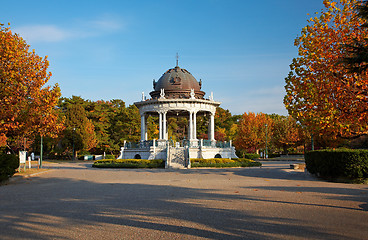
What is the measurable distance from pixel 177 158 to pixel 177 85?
14.0 m

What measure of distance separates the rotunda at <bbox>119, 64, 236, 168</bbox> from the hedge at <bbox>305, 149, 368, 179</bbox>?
22.8 m

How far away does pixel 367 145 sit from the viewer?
5378 centimetres

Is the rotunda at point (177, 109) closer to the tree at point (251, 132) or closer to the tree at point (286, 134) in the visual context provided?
the tree at point (251, 132)

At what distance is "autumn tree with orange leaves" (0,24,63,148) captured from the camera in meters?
22.0

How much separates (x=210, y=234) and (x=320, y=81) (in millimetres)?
14436

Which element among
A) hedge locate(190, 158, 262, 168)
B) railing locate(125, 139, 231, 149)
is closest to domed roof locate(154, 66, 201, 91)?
railing locate(125, 139, 231, 149)

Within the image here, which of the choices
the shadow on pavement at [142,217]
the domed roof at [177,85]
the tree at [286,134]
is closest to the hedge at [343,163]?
the shadow on pavement at [142,217]

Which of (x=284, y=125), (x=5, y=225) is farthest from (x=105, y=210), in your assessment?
(x=284, y=125)

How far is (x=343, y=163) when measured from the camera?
746 inches

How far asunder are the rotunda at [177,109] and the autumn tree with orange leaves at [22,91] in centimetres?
1948

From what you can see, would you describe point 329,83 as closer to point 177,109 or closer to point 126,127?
point 177,109

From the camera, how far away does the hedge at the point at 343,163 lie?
1841 cm

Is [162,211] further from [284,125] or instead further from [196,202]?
[284,125]

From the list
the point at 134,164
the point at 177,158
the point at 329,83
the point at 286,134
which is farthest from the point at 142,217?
the point at 286,134
